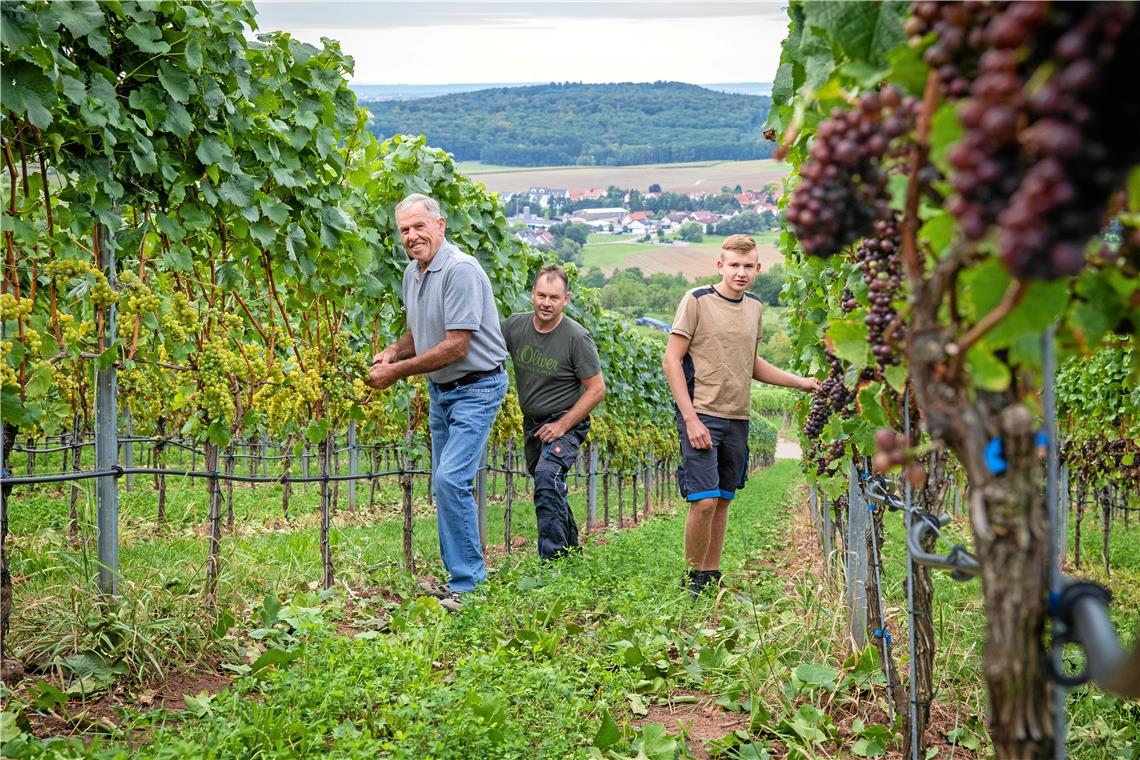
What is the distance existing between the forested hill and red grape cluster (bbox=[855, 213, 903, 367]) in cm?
6812

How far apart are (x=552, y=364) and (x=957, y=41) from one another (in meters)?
5.60

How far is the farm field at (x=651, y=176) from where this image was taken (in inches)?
3615

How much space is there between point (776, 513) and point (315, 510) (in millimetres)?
10614

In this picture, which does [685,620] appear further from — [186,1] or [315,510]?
[315,510]

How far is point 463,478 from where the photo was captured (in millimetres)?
5598

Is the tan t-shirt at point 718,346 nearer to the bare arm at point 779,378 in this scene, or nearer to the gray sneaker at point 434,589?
the bare arm at point 779,378

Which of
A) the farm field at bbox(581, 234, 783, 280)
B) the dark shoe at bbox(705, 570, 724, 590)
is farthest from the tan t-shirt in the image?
the farm field at bbox(581, 234, 783, 280)

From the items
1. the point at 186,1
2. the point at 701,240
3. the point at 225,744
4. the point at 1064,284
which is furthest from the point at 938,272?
the point at 701,240

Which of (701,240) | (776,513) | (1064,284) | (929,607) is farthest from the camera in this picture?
(701,240)

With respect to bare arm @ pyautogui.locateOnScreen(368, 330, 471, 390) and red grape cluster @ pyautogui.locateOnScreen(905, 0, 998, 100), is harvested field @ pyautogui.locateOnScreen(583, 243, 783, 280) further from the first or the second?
red grape cluster @ pyautogui.locateOnScreen(905, 0, 998, 100)

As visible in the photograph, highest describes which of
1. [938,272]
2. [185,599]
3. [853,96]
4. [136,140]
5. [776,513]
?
[136,140]

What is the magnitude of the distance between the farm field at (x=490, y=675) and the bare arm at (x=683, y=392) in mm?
914

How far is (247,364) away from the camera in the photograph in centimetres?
510

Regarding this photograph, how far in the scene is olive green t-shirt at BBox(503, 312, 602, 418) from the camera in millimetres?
6906
